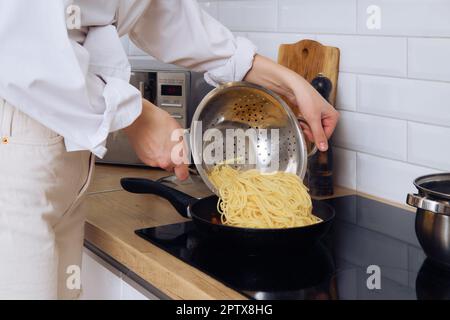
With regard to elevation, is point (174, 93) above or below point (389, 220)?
above

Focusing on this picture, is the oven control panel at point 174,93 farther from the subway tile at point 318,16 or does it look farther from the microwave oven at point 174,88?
the subway tile at point 318,16

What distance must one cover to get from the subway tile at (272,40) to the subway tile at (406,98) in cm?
22

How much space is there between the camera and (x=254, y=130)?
49.1 inches

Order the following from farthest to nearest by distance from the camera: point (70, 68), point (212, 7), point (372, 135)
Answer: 1. point (212, 7)
2. point (372, 135)
3. point (70, 68)

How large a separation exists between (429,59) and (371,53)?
15 cm

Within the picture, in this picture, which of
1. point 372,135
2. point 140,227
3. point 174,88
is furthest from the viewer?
point 174,88

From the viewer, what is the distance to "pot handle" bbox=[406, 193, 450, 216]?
0.90m

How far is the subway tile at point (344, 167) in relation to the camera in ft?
4.71

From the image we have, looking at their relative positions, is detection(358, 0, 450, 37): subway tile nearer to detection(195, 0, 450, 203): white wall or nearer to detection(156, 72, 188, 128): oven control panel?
detection(195, 0, 450, 203): white wall

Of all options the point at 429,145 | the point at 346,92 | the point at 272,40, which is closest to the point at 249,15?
the point at 272,40

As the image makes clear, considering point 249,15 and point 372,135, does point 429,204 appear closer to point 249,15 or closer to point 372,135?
point 372,135

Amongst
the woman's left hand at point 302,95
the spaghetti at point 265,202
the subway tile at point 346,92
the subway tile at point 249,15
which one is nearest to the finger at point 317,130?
the woman's left hand at point 302,95

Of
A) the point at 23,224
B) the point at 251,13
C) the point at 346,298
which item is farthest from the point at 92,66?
the point at 251,13

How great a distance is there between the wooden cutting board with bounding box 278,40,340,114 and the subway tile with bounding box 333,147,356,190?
12 centimetres
